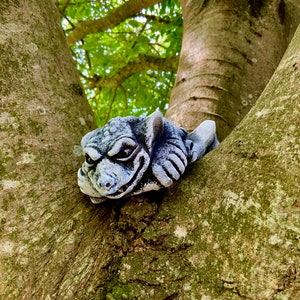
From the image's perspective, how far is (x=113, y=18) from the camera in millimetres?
2850

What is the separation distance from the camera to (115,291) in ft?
2.88

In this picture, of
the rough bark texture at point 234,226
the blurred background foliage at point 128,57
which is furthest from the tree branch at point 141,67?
the rough bark texture at point 234,226

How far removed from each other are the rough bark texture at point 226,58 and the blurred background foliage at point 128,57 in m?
1.13

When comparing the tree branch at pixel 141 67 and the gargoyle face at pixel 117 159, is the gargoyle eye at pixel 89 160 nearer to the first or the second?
the gargoyle face at pixel 117 159

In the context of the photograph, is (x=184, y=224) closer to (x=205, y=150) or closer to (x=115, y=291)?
(x=115, y=291)

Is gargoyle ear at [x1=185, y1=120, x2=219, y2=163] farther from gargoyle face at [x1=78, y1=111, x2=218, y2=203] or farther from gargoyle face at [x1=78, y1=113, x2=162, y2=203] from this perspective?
gargoyle face at [x1=78, y1=113, x2=162, y2=203]

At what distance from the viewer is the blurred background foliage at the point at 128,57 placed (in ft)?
10.8

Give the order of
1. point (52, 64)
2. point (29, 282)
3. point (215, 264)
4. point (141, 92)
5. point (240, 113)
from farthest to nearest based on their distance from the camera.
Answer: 1. point (141, 92)
2. point (240, 113)
3. point (52, 64)
4. point (29, 282)
5. point (215, 264)

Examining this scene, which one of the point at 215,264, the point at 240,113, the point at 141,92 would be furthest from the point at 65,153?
the point at 141,92

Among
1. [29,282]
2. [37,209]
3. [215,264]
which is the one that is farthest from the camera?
[37,209]

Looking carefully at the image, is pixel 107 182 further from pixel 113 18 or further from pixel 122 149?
pixel 113 18

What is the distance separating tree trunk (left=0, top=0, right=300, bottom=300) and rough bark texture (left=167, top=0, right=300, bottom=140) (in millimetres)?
532

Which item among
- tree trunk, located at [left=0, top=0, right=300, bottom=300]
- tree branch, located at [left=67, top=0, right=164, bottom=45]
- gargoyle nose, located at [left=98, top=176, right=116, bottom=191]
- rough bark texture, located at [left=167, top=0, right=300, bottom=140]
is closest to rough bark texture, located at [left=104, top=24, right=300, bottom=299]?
tree trunk, located at [left=0, top=0, right=300, bottom=300]

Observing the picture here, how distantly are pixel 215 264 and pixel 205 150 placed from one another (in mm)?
419
